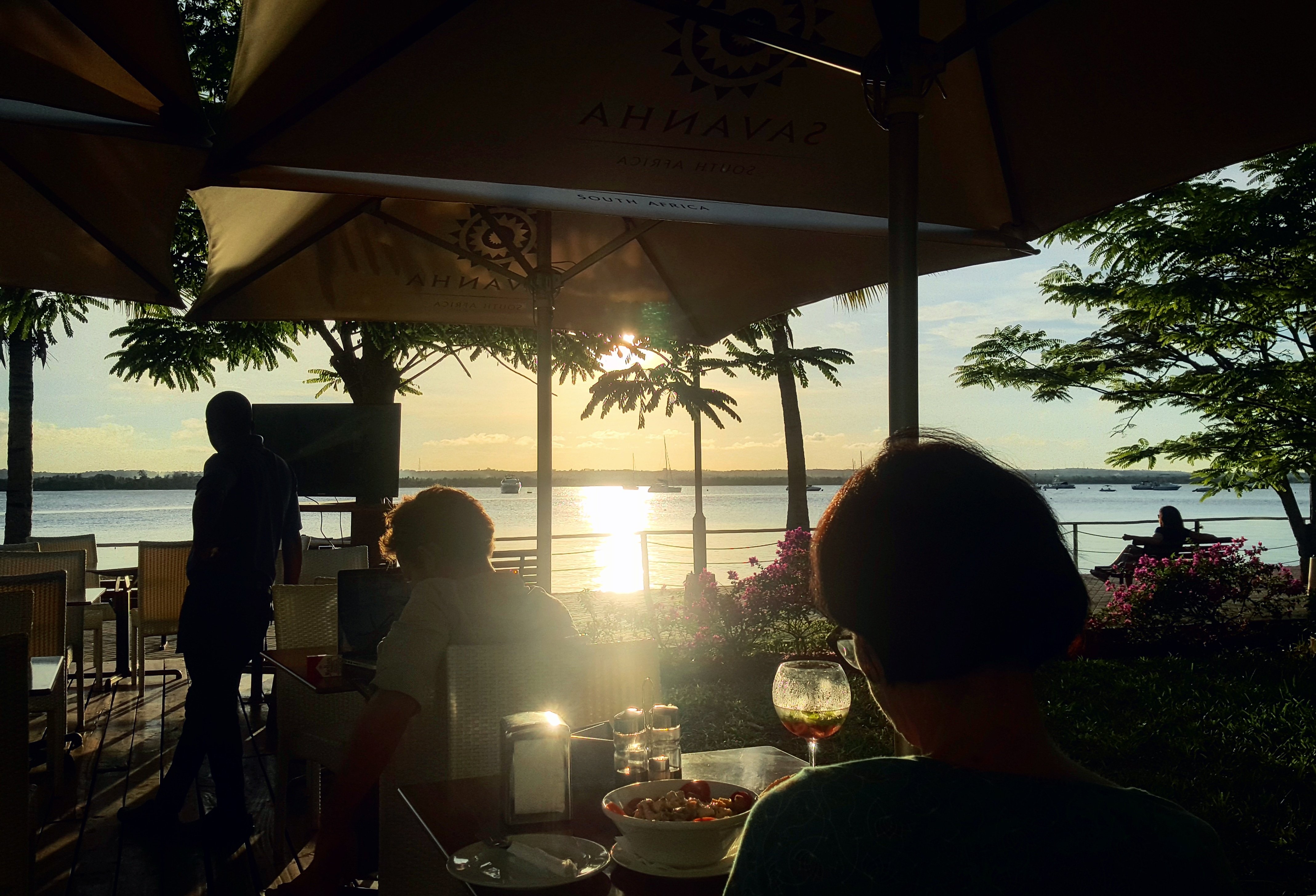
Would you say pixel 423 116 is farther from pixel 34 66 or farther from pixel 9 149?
pixel 9 149

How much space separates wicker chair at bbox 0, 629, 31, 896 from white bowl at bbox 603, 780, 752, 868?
182cm

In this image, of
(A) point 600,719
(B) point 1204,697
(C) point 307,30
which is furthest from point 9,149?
(B) point 1204,697

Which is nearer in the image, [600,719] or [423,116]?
[423,116]

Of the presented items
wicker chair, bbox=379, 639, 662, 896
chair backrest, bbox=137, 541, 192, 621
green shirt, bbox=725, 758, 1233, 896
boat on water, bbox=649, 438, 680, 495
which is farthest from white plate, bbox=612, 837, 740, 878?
boat on water, bbox=649, 438, 680, 495

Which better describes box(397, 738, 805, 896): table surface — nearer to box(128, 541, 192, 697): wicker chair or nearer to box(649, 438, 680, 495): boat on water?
box(128, 541, 192, 697): wicker chair

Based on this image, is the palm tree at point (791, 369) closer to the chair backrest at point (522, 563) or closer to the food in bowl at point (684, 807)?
the chair backrest at point (522, 563)

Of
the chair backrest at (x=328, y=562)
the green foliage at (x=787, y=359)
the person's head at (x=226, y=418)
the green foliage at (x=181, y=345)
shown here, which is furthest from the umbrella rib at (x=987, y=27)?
the green foliage at (x=787, y=359)

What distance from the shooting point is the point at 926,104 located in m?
2.71

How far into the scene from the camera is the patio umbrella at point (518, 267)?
3752 millimetres

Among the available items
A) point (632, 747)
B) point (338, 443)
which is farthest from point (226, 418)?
point (338, 443)

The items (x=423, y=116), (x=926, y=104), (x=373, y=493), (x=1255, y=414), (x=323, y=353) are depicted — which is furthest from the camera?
(x=323, y=353)

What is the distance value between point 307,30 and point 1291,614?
8.77m

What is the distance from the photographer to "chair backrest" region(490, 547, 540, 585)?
19.4 ft

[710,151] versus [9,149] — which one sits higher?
[9,149]
